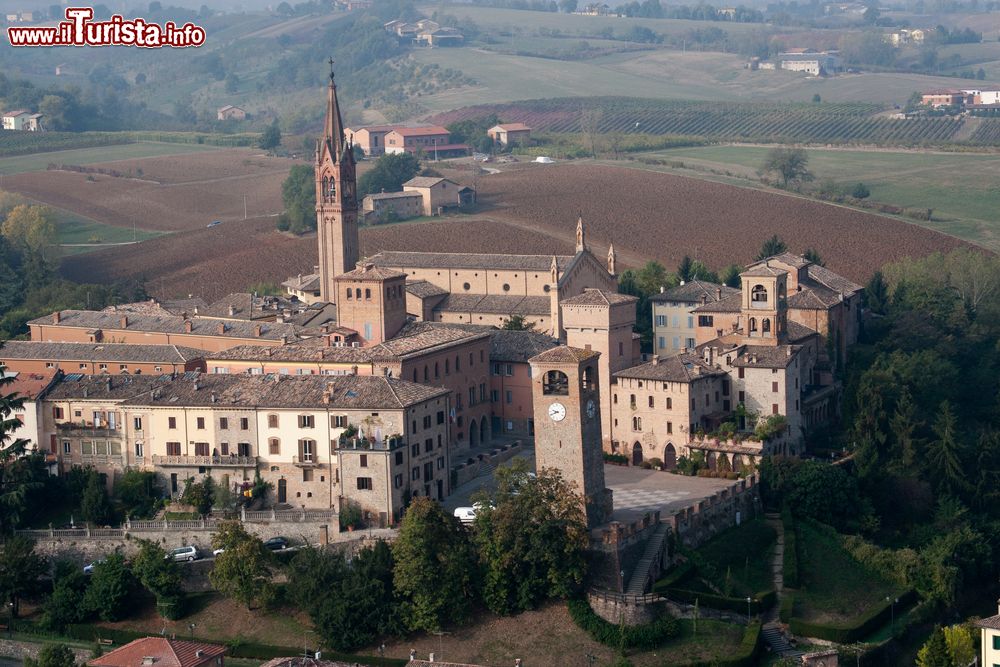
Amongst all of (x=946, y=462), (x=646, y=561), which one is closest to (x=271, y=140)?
(x=946, y=462)

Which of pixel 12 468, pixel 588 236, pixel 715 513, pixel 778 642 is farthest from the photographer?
pixel 588 236

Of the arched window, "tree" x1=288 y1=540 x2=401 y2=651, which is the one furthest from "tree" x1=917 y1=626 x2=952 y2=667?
"tree" x1=288 y1=540 x2=401 y2=651

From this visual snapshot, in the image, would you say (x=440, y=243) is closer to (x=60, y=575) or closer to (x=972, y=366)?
(x=972, y=366)

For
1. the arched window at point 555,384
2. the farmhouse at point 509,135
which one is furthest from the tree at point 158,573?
the farmhouse at point 509,135

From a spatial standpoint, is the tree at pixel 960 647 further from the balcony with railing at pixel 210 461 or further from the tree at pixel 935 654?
the balcony with railing at pixel 210 461

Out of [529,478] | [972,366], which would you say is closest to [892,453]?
[972,366]

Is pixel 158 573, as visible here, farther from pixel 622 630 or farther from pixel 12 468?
pixel 622 630
